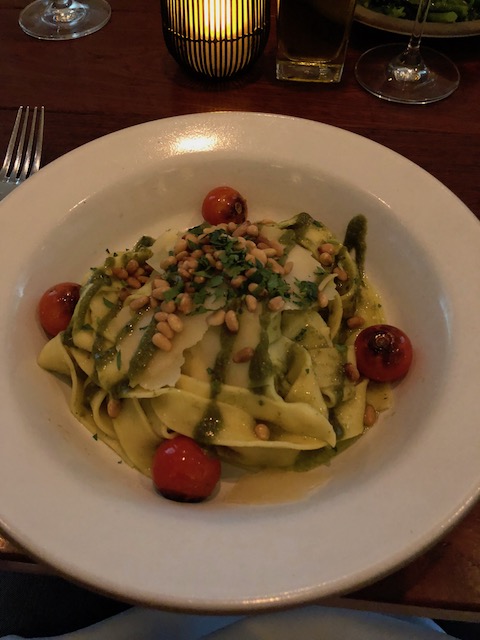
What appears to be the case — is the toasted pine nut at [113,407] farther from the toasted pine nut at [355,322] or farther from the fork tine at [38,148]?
the fork tine at [38,148]

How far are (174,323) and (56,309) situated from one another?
1.89ft

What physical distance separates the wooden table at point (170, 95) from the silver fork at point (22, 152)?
0.26 ft

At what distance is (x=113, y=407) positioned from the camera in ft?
7.48

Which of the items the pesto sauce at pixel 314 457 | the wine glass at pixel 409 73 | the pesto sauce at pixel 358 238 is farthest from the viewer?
the wine glass at pixel 409 73

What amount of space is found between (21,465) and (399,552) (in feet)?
3.92

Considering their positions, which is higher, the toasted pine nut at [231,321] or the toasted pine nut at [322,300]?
the toasted pine nut at [231,321]

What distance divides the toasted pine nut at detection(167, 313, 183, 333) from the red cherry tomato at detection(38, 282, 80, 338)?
1.64ft

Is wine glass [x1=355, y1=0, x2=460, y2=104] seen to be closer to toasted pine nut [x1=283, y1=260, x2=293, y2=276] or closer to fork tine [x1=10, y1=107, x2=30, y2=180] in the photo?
toasted pine nut [x1=283, y1=260, x2=293, y2=276]

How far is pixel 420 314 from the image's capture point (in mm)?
2443

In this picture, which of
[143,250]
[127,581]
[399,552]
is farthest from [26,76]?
[399,552]

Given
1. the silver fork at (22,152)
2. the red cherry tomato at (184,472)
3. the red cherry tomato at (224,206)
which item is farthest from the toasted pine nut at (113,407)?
the silver fork at (22,152)

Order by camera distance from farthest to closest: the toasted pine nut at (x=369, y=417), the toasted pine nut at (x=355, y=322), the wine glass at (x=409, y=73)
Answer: the wine glass at (x=409, y=73)
the toasted pine nut at (x=355, y=322)
the toasted pine nut at (x=369, y=417)

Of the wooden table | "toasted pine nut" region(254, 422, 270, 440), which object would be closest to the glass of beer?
the wooden table

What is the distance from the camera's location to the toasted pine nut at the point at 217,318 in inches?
88.0
